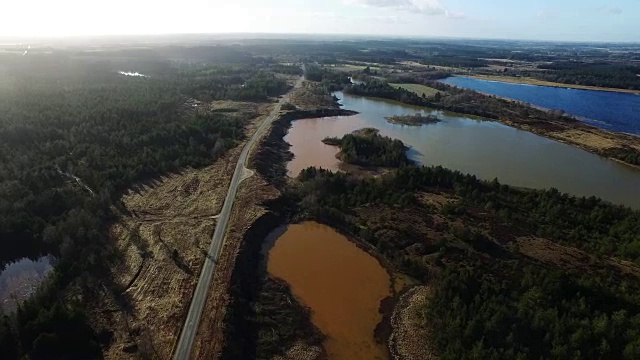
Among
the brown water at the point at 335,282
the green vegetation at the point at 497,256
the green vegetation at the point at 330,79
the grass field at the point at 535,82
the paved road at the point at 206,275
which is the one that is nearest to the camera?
the green vegetation at the point at 497,256

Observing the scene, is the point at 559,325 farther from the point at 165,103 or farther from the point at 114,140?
the point at 165,103

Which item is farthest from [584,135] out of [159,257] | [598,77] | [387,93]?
[598,77]

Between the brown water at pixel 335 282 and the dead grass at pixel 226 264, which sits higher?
the dead grass at pixel 226 264

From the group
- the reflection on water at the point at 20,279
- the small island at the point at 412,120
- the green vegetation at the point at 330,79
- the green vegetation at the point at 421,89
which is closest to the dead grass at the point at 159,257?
the reflection on water at the point at 20,279

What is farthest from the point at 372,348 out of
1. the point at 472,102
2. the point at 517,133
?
the point at 472,102

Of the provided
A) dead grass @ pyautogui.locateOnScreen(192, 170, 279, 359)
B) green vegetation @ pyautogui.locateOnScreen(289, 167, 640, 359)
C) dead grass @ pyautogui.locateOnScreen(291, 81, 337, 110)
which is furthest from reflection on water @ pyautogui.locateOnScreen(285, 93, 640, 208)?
dead grass @ pyautogui.locateOnScreen(291, 81, 337, 110)

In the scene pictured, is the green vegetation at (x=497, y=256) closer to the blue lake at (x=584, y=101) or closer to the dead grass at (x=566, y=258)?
the dead grass at (x=566, y=258)

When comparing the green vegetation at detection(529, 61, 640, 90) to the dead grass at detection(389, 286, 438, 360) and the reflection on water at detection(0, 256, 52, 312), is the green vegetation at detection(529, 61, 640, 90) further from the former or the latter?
the reflection on water at detection(0, 256, 52, 312)
